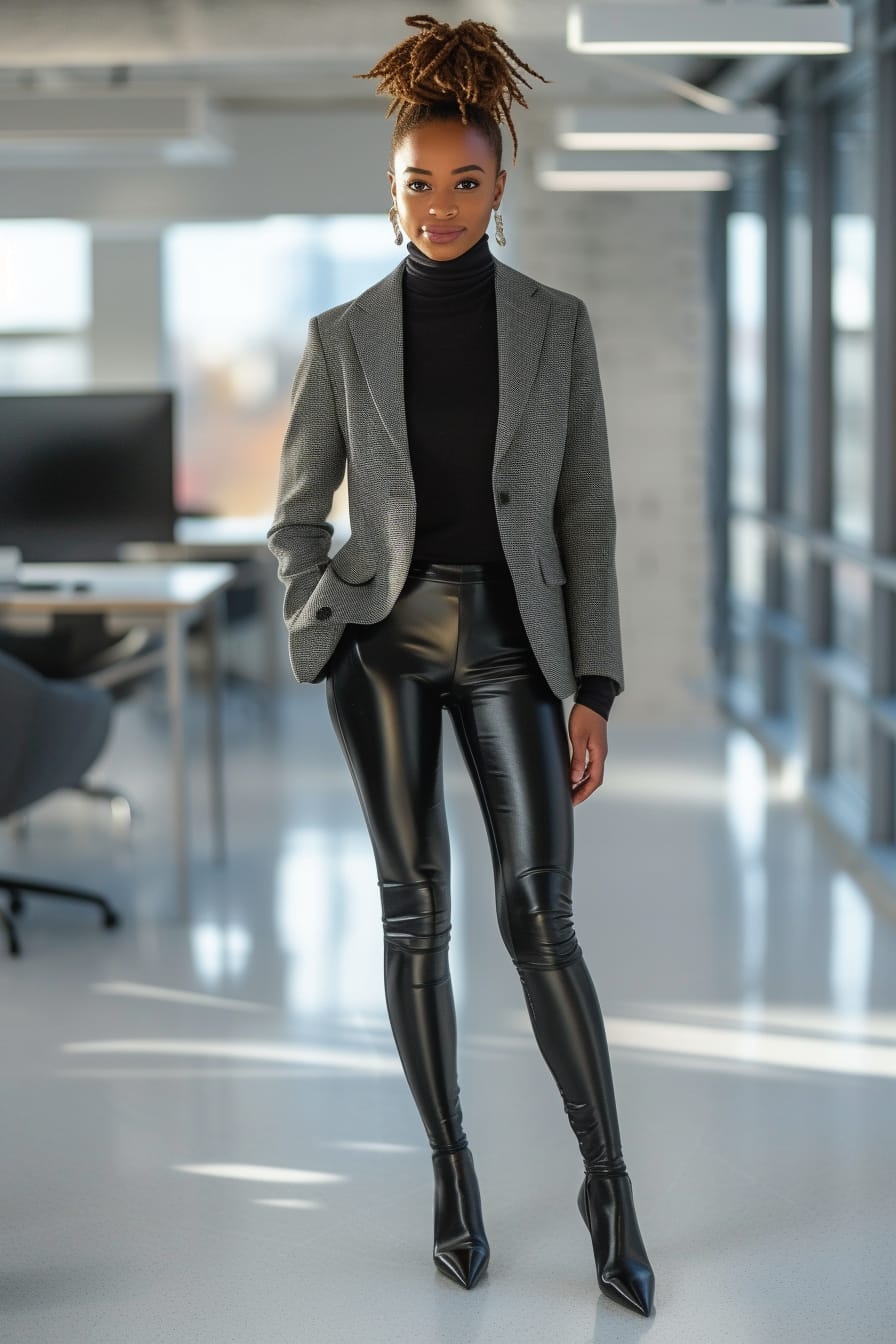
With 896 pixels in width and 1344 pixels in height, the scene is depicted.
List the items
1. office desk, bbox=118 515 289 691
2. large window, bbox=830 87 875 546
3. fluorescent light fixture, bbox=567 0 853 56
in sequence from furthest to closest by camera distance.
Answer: office desk, bbox=118 515 289 691 → large window, bbox=830 87 875 546 → fluorescent light fixture, bbox=567 0 853 56

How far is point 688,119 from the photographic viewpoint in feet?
16.2

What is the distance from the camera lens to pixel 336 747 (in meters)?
6.72

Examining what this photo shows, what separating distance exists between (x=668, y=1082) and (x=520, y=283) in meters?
1.53

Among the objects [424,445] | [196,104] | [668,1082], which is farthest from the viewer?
[196,104]

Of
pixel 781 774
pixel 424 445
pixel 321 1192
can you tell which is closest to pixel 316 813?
pixel 781 774

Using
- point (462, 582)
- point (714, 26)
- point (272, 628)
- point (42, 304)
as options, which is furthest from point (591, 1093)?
point (42, 304)

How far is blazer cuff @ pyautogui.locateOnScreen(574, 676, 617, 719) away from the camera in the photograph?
2.23 metres

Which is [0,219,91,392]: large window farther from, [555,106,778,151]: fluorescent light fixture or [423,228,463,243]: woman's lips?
[423,228,463,243]: woman's lips

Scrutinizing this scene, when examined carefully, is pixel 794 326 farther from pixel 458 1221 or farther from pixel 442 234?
pixel 458 1221

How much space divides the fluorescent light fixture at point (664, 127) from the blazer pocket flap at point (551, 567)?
2948mm

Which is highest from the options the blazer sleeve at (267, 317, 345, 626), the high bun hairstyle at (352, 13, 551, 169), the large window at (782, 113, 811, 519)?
the large window at (782, 113, 811, 519)

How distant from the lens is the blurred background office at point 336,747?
96.9 inches

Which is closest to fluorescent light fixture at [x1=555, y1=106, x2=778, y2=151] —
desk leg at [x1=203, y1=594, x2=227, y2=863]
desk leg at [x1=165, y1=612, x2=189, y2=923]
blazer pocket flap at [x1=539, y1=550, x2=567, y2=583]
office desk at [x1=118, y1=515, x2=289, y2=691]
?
desk leg at [x1=203, y1=594, x2=227, y2=863]

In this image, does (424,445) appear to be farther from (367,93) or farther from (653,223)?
(367,93)
